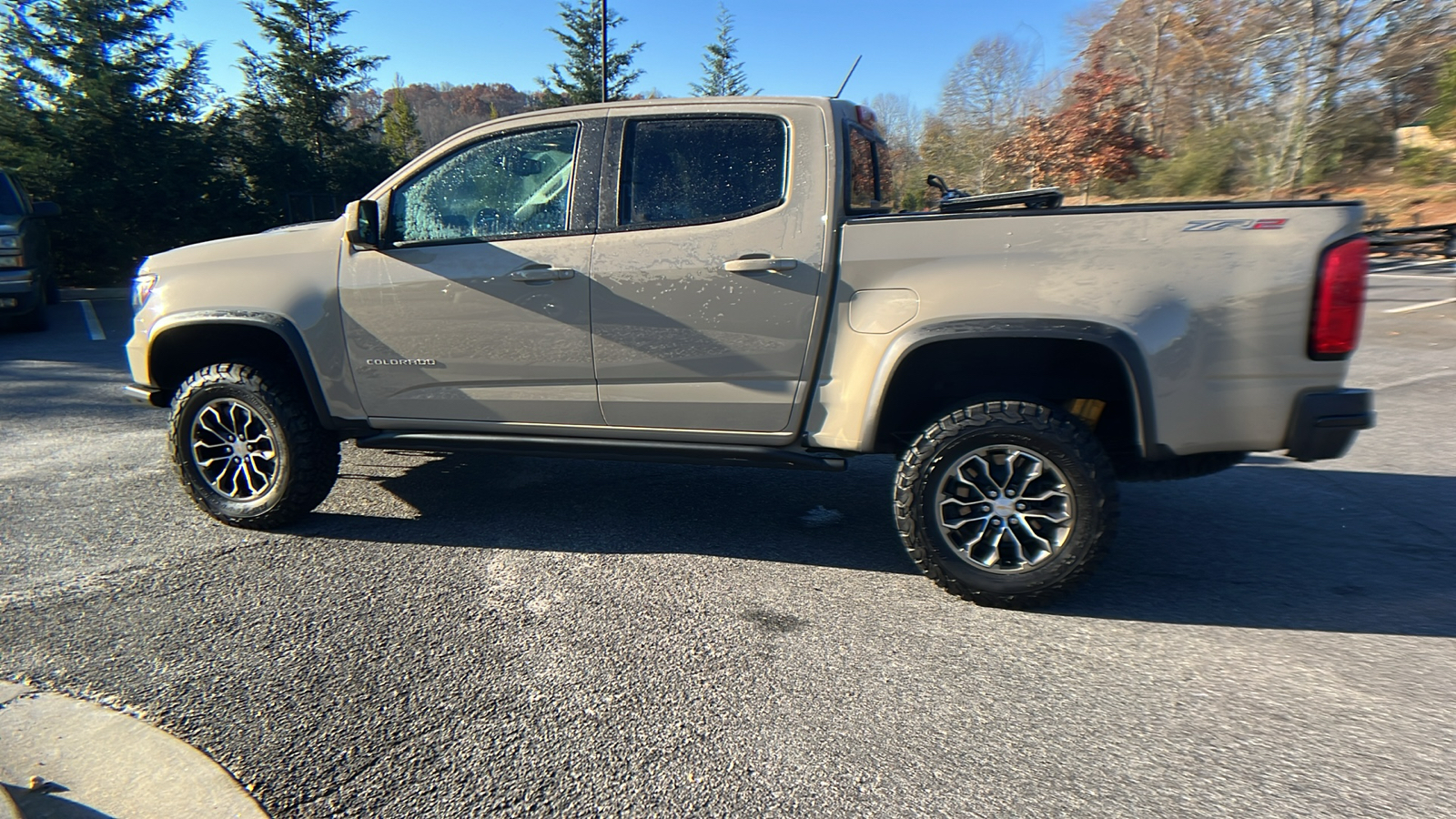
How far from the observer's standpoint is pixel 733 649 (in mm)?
3107

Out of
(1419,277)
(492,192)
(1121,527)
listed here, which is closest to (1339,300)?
(1121,527)

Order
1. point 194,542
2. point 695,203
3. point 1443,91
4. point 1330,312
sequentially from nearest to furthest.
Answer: point 1330,312 < point 695,203 < point 194,542 < point 1443,91

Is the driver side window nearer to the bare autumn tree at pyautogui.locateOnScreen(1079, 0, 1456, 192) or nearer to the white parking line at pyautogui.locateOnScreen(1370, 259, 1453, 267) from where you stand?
the white parking line at pyautogui.locateOnScreen(1370, 259, 1453, 267)

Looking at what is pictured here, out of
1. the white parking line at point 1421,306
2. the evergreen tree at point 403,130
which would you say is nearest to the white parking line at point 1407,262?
the white parking line at point 1421,306

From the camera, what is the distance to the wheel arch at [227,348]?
13.2 feet

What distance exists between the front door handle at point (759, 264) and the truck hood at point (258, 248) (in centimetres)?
196

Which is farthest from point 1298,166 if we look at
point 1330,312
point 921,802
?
point 921,802

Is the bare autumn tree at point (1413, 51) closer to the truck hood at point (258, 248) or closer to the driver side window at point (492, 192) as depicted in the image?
the driver side window at point (492, 192)

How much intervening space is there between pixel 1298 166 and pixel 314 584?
3178cm

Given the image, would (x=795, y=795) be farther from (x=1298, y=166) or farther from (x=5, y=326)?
(x=1298, y=166)

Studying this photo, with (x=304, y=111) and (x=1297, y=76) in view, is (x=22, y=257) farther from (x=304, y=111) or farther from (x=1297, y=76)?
(x=1297, y=76)

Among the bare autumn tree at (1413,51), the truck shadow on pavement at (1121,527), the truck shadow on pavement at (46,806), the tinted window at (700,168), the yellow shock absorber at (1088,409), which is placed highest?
the bare autumn tree at (1413,51)

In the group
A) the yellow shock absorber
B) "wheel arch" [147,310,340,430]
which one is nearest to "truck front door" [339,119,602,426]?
"wheel arch" [147,310,340,430]

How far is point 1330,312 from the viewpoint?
116 inches
